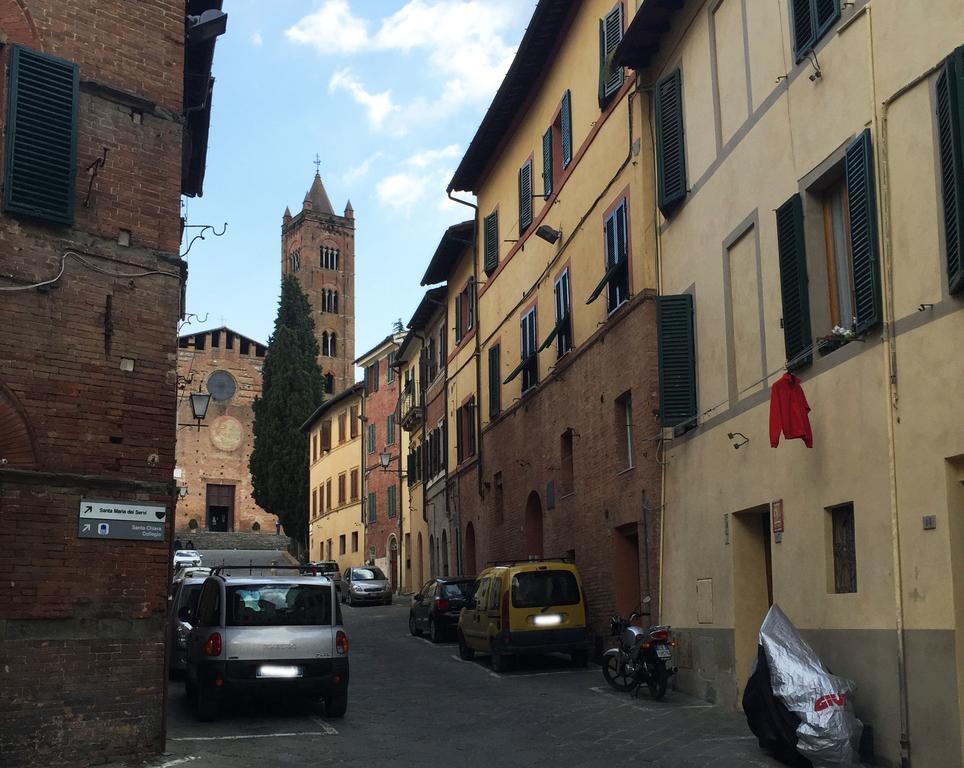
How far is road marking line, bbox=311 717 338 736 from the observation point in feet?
38.9

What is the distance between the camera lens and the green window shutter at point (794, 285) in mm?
11102

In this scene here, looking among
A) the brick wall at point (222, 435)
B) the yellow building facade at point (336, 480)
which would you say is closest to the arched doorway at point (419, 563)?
the yellow building facade at point (336, 480)

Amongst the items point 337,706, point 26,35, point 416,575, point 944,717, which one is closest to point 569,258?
point 337,706

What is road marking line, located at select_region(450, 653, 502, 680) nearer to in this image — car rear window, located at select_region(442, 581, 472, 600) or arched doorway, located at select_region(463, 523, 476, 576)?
car rear window, located at select_region(442, 581, 472, 600)

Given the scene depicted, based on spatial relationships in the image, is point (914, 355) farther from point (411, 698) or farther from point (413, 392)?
point (413, 392)

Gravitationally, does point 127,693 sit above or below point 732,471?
below

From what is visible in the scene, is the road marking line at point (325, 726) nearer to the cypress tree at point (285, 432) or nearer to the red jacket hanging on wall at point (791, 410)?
the red jacket hanging on wall at point (791, 410)

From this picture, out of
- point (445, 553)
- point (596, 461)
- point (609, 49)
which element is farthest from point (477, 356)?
point (609, 49)

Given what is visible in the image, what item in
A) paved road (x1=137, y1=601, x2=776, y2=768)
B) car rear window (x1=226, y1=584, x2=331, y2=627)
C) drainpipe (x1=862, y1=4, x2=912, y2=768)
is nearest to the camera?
drainpipe (x1=862, y1=4, x2=912, y2=768)

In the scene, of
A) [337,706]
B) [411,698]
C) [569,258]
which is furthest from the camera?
[569,258]

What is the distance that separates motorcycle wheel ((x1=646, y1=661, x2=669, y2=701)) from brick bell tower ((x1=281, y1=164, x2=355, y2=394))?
7142 centimetres

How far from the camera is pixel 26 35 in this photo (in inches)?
421

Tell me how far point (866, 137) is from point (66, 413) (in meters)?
7.52

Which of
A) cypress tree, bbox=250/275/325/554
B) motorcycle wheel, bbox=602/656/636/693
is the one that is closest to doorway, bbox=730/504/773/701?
motorcycle wheel, bbox=602/656/636/693
